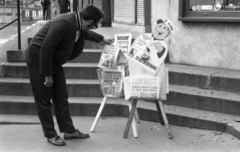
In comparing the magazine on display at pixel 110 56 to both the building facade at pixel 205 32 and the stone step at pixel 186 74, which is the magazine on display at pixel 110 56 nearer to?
the stone step at pixel 186 74

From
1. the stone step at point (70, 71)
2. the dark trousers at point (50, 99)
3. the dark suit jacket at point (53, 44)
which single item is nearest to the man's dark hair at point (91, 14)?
the dark suit jacket at point (53, 44)

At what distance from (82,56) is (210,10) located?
2.37 metres

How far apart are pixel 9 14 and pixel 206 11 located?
4054 centimetres

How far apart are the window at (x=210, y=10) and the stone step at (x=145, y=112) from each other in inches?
66.3

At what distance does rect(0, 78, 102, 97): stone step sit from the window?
6.30ft

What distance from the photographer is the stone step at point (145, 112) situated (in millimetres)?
5124

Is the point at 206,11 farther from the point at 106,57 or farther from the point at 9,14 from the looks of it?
the point at 9,14

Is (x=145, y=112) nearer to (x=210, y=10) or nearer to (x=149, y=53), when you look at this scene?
(x=149, y=53)

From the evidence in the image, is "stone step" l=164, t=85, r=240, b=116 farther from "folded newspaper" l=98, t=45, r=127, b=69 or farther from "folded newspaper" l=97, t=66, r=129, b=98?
"folded newspaper" l=98, t=45, r=127, b=69

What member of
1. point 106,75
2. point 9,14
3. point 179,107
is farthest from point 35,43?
point 9,14

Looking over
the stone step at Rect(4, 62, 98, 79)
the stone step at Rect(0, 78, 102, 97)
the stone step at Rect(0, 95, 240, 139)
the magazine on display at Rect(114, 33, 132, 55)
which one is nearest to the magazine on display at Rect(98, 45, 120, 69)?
the magazine on display at Rect(114, 33, 132, 55)

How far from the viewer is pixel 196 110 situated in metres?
5.60

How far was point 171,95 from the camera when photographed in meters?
5.92

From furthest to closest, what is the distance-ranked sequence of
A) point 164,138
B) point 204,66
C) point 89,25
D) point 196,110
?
point 204,66 < point 196,110 < point 164,138 < point 89,25
